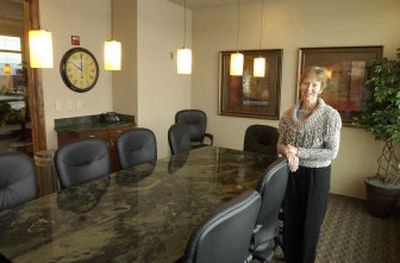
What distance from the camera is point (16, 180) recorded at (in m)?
1.92

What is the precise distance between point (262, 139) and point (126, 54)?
2.24m

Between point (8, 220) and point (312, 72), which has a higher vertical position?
point (312, 72)

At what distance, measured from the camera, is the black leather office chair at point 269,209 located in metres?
1.72

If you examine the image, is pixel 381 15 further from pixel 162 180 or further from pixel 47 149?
pixel 47 149

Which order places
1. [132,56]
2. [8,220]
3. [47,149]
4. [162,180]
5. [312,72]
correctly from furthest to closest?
1. [132,56]
2. [47,149]
3. [162,180]
4. [312,72]
5. [8,220]

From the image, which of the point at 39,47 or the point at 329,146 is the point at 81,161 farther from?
the point at 329,146

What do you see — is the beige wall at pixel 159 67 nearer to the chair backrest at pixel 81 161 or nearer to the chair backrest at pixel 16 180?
the chair backrest at pixel 81 161

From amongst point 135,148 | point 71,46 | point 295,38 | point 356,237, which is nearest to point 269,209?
point 135,148

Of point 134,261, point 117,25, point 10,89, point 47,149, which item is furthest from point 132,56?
point 10,89

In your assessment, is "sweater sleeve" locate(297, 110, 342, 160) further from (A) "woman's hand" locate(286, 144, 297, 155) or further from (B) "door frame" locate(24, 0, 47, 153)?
(B) "door frame" locate(24, 0, 47, 153)

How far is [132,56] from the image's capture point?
13.9 feet

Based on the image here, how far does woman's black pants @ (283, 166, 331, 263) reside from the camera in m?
2.16

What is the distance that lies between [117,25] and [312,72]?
310cm

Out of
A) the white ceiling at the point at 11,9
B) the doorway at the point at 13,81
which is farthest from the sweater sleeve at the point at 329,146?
the white ceiling at the point at 11,9
